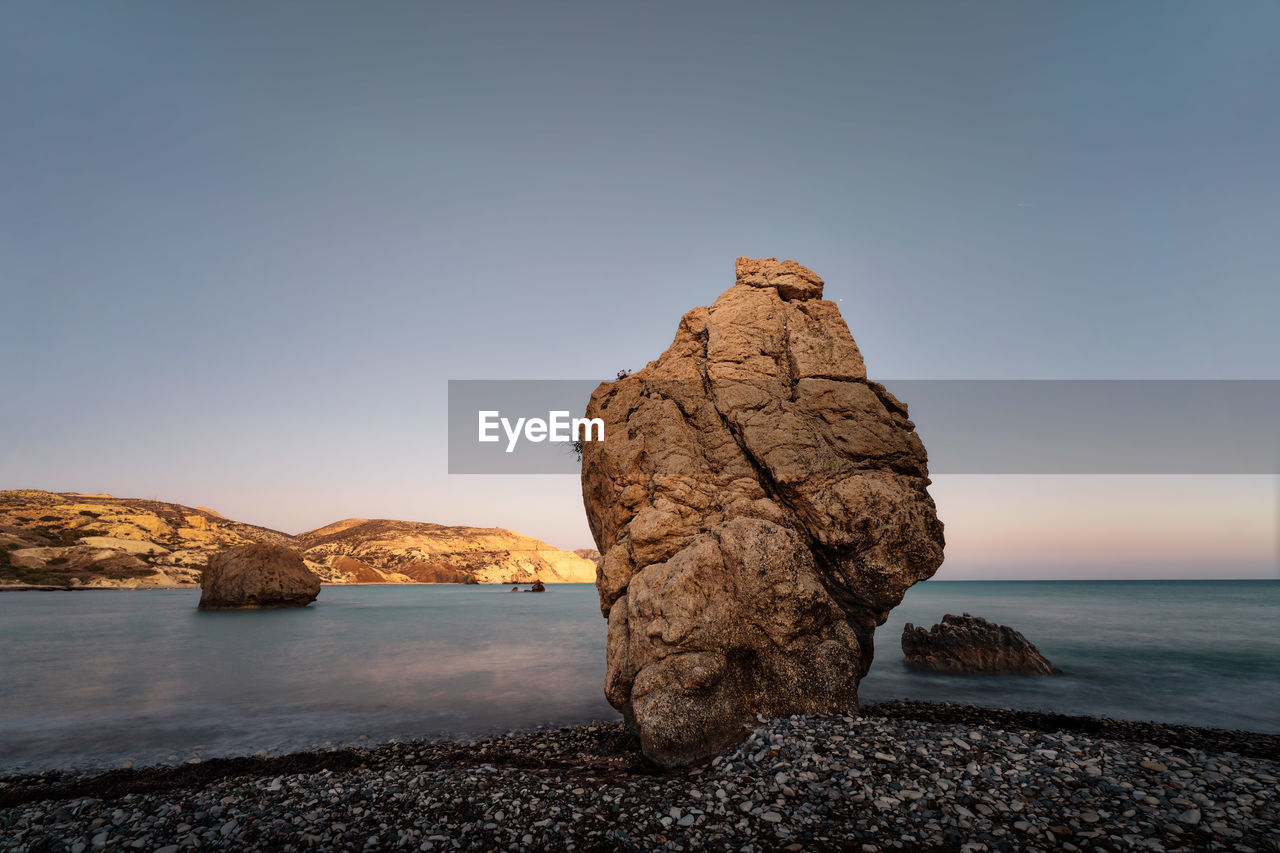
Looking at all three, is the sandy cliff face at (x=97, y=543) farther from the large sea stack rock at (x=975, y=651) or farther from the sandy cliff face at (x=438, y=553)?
the large sea stack rock at (x=975, y=651)

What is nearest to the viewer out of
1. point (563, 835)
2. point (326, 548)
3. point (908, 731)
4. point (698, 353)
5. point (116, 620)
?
point (563, 835)

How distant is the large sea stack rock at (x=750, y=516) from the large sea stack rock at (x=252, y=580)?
162ft

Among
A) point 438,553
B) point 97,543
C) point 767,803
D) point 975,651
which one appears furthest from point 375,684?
point 438,553

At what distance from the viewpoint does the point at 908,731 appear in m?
8.94

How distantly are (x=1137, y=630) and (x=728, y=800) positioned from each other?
147 ft

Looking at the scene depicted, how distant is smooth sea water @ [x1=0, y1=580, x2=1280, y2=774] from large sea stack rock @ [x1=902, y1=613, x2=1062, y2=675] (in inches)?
29.0

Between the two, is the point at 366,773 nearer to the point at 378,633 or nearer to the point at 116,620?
the point at 378,633

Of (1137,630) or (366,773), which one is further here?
(1137,630)

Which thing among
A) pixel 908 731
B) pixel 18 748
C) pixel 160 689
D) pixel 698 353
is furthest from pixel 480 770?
pixel 160 689

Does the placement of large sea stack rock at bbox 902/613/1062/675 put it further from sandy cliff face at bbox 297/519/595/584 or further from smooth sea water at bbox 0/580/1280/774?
sandy cliff face at bbox 297/519/595/584

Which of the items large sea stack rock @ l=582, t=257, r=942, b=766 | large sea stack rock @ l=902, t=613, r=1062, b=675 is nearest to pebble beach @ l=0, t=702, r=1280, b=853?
large sea stack rock @ l=582, t=257, r=942, b=766

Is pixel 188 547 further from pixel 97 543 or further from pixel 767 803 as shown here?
pixel 767 803

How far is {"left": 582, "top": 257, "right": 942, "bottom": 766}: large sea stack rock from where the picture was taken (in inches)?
395

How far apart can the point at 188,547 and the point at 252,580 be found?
67.4 metres
